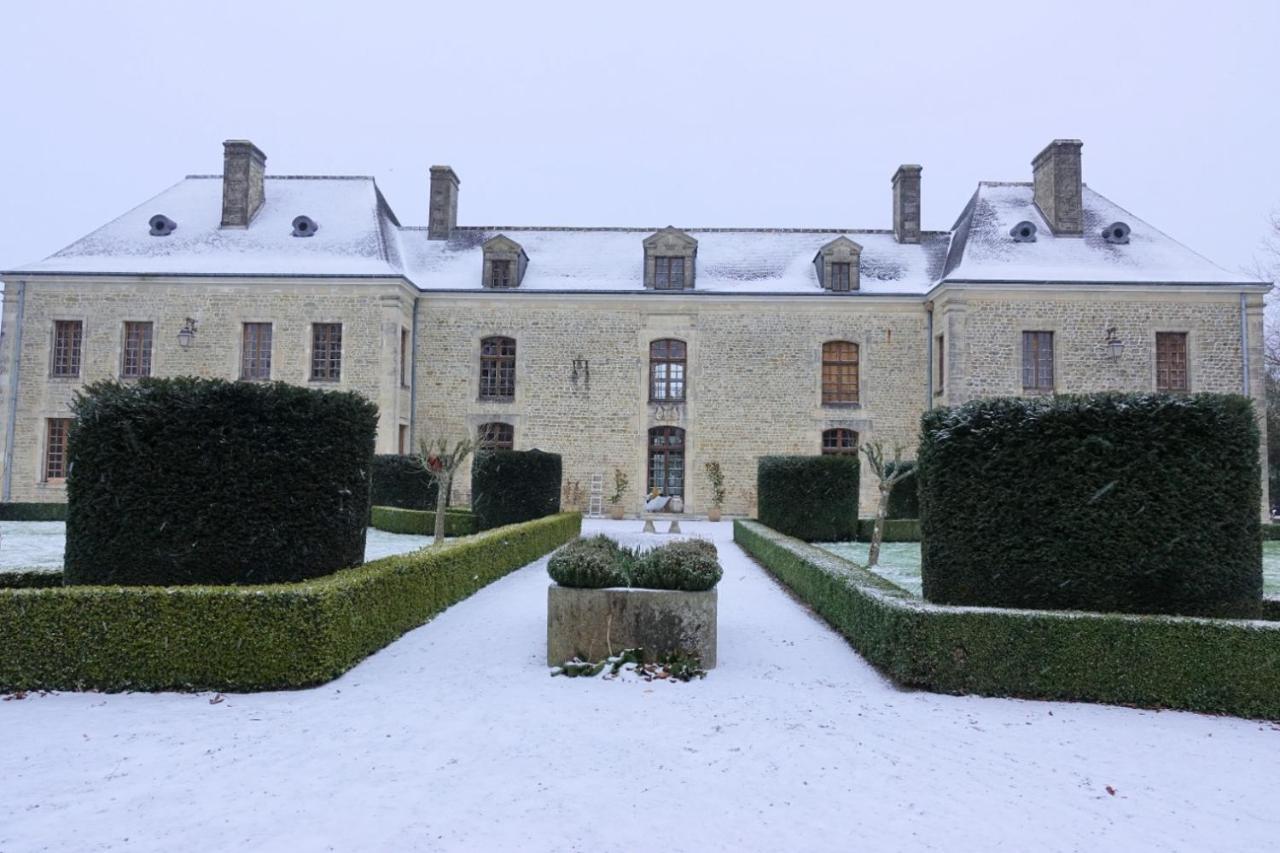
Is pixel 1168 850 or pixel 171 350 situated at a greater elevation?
pixel 171 350

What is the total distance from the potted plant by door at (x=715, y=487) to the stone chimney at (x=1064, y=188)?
9.88 metres

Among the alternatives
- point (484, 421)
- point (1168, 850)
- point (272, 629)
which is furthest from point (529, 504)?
point (1168, 850)

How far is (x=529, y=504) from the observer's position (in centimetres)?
1437

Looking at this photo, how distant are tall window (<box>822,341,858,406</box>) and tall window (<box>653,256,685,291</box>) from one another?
12.8 ft

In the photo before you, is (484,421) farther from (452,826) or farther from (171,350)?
(452,826)

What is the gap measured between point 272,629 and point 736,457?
53.3 feet

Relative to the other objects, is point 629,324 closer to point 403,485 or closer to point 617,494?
point 617,494

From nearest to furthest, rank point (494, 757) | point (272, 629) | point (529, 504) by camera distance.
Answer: point (494, 757) < point (272, 629) < point (529, 504)

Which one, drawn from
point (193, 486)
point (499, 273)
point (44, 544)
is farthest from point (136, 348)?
point (193, 486)

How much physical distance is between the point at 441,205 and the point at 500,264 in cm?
299

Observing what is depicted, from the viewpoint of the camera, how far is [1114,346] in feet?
62.9

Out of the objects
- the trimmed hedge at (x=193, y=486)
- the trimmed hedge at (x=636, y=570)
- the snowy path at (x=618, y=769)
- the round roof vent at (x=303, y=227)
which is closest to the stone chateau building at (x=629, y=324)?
the round roof vent at (x=303, y=227)

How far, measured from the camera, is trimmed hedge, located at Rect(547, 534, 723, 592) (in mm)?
5500

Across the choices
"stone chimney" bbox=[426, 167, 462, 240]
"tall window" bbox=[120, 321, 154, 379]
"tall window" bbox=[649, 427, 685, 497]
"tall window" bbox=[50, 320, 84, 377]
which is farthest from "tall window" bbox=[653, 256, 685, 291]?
"tall window" bbox=[50, 320, 84, 377]
